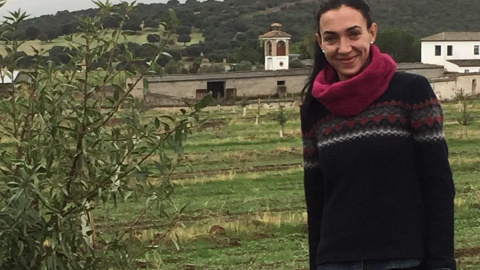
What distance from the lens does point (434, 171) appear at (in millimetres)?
2898

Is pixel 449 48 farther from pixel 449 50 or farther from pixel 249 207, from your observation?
pixel 249 207

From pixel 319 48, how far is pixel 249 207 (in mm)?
11497

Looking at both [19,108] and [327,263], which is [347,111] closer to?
[327,263]

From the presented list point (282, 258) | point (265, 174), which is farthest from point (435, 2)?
point (282, 258)

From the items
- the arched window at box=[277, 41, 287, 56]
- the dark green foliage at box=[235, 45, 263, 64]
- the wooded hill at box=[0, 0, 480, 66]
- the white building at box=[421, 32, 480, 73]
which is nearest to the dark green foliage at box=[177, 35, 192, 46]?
the wooded hill at box=[0, 0, 480, 66]

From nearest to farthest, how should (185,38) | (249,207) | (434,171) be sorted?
(434,171) → (249,207) → (185,38)

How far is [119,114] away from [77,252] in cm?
69

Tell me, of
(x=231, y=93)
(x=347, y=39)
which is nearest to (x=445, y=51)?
(x=231, y=93)

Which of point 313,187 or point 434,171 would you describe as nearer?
point 434,171

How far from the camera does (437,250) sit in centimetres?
289

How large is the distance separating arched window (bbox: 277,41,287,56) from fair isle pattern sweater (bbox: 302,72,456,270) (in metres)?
59.3

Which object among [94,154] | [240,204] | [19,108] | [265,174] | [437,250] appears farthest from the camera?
[265,174]

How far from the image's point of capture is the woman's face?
119 inches

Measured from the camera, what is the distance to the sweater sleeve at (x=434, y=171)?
2885mm
